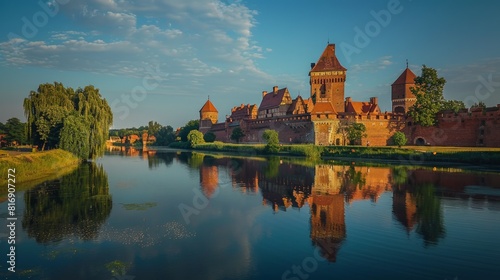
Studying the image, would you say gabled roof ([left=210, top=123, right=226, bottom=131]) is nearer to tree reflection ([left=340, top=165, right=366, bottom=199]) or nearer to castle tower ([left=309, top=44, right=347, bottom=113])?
castle tower ([left=309, top=44, right=347, bottom=113])

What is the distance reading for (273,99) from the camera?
58562mm

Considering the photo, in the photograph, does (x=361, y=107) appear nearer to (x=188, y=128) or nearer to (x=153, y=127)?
(x=188, y=128)

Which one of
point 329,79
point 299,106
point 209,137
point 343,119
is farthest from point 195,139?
point 343,119

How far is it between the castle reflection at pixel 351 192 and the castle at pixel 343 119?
47.8 feet

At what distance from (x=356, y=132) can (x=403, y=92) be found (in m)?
15.2

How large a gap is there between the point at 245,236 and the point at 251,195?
615 centimetres

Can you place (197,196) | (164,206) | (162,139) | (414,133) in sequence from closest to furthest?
1. (164,206)
2. (197,196)
3. (414,133)
4. (162,139)

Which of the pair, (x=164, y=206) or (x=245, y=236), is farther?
(x=164, y=206)

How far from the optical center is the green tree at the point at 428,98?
122 feet

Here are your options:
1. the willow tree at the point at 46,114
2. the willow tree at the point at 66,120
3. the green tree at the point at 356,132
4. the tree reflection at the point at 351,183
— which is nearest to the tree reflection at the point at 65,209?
the willow tree at the point at 66,120

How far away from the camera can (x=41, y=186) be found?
51.6 ft

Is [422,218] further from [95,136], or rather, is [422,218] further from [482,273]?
[95,136]

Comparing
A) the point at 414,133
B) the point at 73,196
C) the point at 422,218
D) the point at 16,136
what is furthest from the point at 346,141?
the point at 16,136

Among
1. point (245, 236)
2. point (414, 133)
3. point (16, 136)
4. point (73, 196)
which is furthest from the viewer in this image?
point (16, 136)
